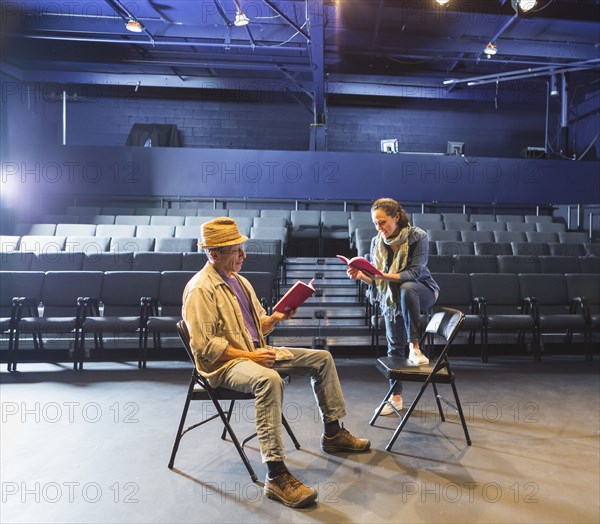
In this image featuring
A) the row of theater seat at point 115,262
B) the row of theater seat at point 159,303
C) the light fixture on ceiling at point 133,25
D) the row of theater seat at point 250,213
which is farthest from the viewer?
the row of theater seat at point 250,213

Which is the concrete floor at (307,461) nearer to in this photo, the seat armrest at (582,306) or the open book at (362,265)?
the open book at (362,265)

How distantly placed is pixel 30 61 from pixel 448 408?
10.7m

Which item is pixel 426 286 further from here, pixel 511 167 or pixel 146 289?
pixel 511 167

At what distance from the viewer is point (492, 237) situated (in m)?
7.10

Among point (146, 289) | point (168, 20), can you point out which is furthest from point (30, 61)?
point (146, 289)

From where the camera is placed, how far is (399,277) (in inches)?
111

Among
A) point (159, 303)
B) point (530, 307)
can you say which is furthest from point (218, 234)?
point (530, 307)

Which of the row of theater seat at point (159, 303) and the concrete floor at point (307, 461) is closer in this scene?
the concrete floor at point (307, 461)

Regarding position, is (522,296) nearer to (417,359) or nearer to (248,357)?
(417,359)

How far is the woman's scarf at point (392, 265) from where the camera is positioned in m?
2.89

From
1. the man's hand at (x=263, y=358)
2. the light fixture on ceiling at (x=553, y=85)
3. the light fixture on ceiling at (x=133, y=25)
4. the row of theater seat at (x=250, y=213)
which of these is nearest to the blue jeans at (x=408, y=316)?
the man's hand at (x=263, y=358)

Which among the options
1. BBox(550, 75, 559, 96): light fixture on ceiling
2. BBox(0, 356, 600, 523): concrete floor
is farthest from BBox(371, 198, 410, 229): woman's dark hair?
BBox(550, 75, 559, 96): light fixture on ceiling

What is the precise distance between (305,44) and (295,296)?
7.84 m

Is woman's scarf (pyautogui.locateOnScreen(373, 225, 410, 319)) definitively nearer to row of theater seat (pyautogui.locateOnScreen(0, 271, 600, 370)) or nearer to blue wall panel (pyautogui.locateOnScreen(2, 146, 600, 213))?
row of theater seat (pyautogui.locateOnScreen(0, 271, 600, 370))
